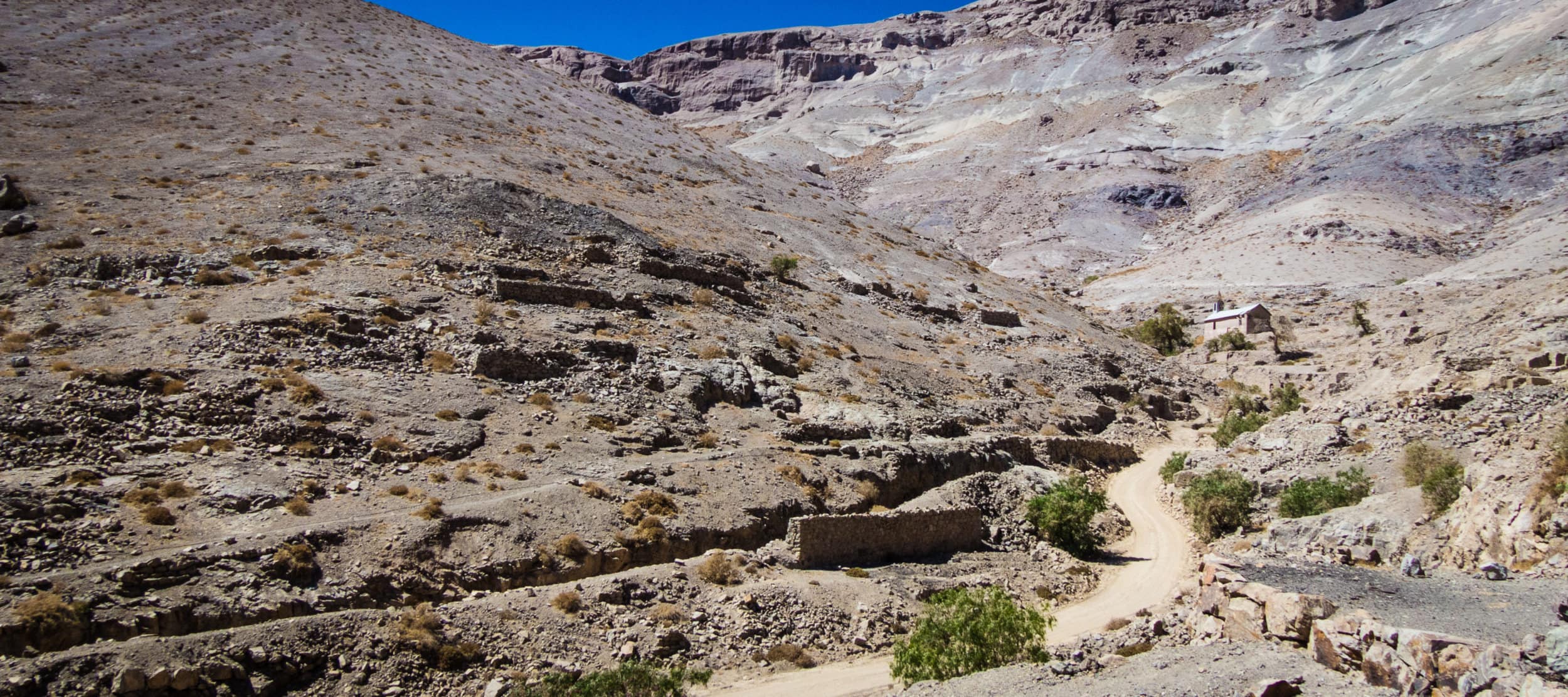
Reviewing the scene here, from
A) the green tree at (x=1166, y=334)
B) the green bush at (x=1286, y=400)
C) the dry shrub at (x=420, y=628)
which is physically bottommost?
the dry shrub at (x=420, y=628)

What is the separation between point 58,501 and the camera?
485 inches

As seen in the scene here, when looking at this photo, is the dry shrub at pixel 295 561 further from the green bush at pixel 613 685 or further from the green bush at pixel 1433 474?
the green bush at pixel 1433 474

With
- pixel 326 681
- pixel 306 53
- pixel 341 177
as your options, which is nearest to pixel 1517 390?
pixel 326 681

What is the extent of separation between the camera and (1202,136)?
8325 cm

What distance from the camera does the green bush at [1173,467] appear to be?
24625 millimetres

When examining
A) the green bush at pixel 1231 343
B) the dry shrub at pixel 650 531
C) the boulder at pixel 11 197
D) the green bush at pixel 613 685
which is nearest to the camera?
the green bush at pixel 613 685

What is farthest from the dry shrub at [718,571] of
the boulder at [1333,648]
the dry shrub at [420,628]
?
the boulder at [1333,648]

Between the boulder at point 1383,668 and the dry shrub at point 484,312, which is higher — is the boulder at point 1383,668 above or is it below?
below

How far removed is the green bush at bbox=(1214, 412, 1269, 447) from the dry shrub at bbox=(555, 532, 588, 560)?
20.4m

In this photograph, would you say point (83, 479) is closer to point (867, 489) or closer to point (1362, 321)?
point (867, 489)

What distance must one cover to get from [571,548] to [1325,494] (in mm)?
14968

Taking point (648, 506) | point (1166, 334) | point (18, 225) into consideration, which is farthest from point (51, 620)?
point (1166, 334)

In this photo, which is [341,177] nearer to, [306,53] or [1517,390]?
[306,53]

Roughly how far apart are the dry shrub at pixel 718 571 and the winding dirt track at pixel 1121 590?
215cm
